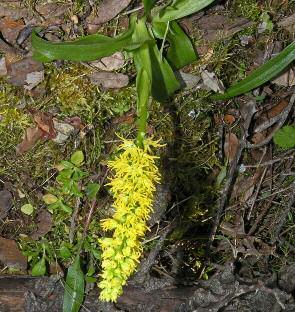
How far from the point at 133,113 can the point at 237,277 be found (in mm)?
925

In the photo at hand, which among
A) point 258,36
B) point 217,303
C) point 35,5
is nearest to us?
point 217,303

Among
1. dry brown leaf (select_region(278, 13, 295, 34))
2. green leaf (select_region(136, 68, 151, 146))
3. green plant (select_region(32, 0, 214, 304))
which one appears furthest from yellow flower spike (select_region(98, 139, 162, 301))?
dry brown leaf (select_region(278, 13, 295, 34))

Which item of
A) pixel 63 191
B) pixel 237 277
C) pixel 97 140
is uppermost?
pixel 97 140

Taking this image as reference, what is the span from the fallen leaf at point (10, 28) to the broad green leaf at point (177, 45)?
63 cm

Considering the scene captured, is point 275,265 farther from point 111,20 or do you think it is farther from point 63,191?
point 111,20

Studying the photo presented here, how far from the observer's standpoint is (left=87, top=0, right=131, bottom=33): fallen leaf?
7.64 ft

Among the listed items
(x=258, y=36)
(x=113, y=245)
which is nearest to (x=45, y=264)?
(x=113, y=245)

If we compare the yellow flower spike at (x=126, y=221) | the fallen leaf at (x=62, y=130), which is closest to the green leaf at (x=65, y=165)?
the fallen leaf at (x=62, y=130)

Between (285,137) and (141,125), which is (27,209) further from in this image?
(285,137)

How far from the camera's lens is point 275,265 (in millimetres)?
2666

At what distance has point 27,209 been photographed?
2.45 metres

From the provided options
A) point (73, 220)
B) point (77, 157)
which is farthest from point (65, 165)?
point (73, 220)

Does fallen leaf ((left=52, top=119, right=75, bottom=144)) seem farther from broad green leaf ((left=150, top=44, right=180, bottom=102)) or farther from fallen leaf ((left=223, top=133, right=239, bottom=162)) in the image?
fallen leaf ((left=223, top=133, right=239, bottom=162))

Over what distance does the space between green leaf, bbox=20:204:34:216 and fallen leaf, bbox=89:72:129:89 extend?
68cm
